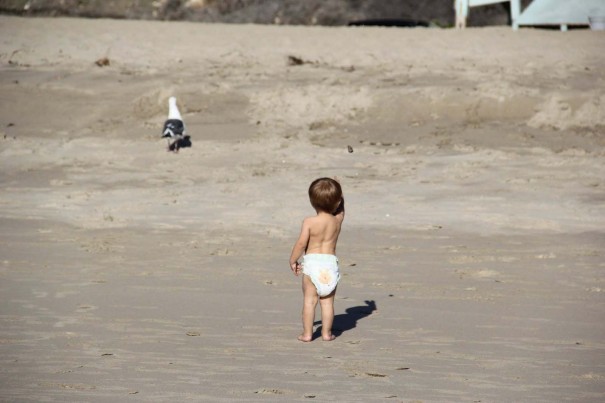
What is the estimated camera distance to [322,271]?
23.1 ft

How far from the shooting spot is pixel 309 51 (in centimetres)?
1845

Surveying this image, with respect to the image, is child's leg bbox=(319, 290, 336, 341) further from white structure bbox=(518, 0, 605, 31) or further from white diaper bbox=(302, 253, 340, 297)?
white structure bbox=(518, 0, 605, 31)

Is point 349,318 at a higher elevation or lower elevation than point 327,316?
lower

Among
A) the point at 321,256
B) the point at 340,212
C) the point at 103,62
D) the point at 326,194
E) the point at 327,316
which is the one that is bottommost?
the point at 327,316

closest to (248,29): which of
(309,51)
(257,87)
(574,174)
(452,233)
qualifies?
(309,51)

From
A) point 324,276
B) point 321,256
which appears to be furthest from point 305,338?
point 321,256

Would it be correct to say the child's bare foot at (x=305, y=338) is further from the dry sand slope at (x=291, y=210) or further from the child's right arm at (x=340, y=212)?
the child's right arm at (x=340, y=212)

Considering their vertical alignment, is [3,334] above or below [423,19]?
below

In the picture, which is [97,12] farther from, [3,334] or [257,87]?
[3,334]

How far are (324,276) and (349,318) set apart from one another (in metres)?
0.75

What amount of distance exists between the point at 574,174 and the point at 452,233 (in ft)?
10.1

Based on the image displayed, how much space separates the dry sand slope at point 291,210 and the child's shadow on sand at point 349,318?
0.08ft

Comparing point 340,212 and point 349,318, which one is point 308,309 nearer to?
point 340,212

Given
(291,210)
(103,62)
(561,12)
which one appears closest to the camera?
(291,210)
